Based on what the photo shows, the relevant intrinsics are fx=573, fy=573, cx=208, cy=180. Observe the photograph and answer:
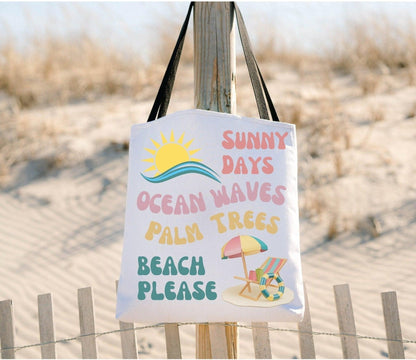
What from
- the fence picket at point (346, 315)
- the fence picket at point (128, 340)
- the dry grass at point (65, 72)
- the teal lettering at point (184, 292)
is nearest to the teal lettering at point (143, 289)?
the teal lettering at point (184, 292)

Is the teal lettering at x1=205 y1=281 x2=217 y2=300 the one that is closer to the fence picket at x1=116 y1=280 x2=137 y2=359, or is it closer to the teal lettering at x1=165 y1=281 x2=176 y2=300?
the teal lettering at x1=165 y1=281 x2=176 y2=300

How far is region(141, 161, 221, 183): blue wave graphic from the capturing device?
2.31 m

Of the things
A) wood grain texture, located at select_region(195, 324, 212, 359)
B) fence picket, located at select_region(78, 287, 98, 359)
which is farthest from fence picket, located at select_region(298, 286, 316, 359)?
fence picket, located at select_region(78, 287, 98, 359)

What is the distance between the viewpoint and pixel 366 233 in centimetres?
575

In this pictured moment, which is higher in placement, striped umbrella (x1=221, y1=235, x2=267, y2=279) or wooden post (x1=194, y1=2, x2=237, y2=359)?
wooden post (x1=194, y1=2, x2=237, y2=359)

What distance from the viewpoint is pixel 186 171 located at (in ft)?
7.60

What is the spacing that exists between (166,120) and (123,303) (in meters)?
0.76

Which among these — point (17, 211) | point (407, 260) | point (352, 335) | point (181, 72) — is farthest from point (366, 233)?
point (181, 72)

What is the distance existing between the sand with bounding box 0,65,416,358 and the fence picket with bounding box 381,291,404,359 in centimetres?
148

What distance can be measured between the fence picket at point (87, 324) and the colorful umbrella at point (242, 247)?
86 centimetres

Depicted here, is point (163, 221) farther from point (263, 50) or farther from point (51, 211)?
point (263, 50)

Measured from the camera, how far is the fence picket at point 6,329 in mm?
2838

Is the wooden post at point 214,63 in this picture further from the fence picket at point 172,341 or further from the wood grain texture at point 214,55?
the fence picket at point 172,341

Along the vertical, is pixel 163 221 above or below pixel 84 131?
below
